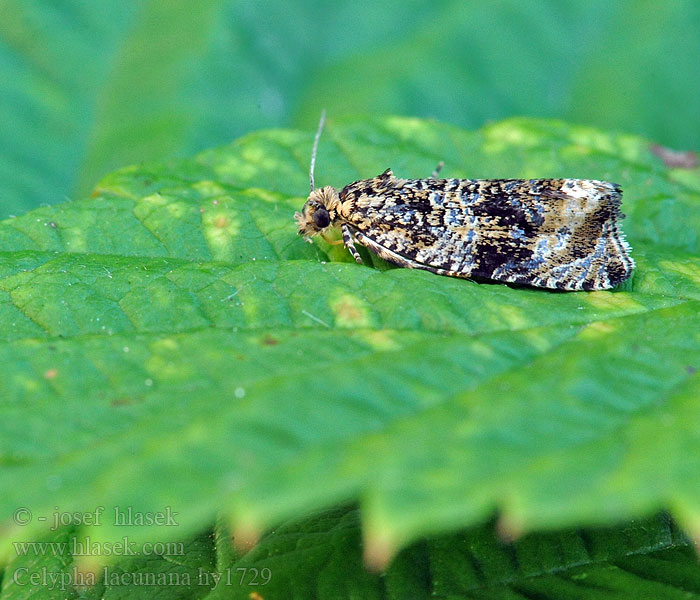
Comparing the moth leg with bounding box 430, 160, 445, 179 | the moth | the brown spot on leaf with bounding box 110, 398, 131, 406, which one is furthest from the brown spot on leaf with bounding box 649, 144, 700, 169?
the brown spot on leaf with bounding box 110, 398, 131, 406

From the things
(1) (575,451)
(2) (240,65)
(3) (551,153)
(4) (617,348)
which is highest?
(2) (240,65)

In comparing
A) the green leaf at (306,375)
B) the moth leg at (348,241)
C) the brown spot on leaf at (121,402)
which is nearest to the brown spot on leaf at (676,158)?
the green leaf at (306,375)

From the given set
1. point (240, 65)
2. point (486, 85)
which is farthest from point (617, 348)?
point (240, 65)

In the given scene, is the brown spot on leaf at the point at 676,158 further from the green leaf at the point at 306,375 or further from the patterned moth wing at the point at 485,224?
the patterned moth wing at the point at 485,224

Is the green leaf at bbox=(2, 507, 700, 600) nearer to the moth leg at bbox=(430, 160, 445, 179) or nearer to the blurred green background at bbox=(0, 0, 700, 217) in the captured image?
the moth leg at bbox=(430, 160, 445, 179)

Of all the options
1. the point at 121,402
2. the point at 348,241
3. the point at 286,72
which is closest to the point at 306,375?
the point at 121,402

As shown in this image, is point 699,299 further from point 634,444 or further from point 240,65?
point 240,65
